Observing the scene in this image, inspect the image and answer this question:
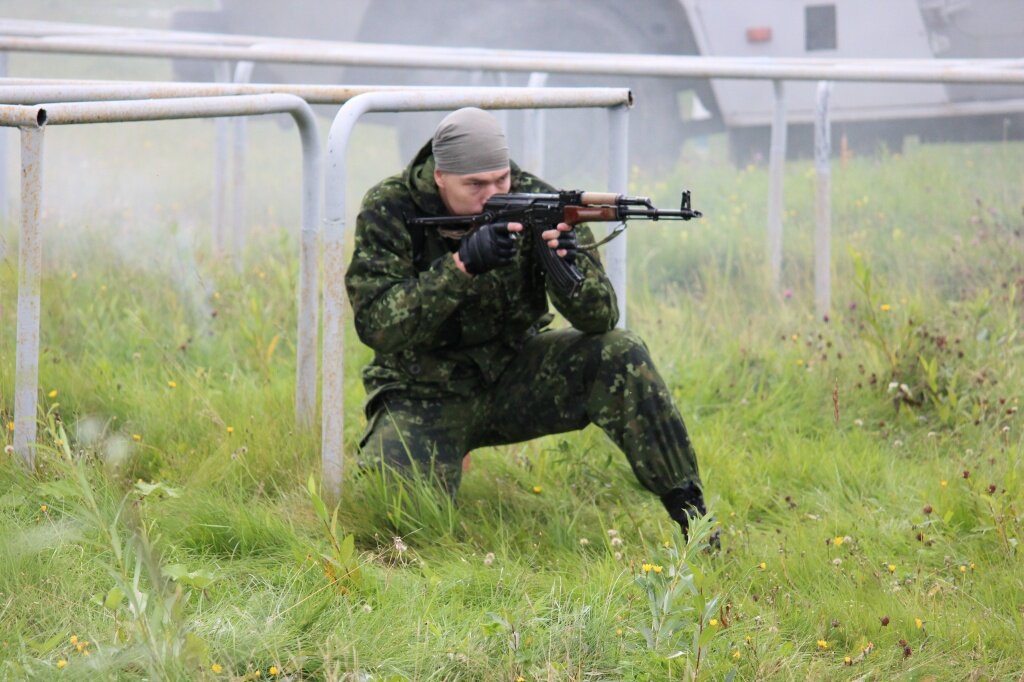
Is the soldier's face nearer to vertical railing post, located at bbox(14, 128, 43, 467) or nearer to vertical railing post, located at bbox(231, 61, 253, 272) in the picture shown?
vertical railing post, located at bbox(14, 128, 43, 467)

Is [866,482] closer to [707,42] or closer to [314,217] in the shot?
[314,217]

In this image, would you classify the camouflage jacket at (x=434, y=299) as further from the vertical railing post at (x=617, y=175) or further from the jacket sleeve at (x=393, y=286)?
the vertical railing post at (x=617, y=175)

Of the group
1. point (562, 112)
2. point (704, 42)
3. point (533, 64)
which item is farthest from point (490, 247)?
point (704, 42)

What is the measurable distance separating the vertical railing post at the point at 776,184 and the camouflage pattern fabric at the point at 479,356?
7.20 ft

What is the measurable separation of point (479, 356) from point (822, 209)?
2.38 metres

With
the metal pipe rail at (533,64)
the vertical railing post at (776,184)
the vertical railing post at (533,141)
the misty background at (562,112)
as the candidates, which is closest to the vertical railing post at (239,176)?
the misty background at (562,112)

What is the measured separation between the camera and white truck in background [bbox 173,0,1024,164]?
707 centimetres

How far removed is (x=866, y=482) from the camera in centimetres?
371

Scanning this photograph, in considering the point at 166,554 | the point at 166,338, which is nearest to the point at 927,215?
the point at 166,338

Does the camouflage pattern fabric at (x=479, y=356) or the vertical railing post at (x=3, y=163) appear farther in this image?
the vertical railing post at (x=3, y=163)

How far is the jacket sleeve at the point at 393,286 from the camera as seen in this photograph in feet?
10.5

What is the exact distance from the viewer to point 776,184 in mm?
5562

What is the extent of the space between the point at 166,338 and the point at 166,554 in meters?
1.84

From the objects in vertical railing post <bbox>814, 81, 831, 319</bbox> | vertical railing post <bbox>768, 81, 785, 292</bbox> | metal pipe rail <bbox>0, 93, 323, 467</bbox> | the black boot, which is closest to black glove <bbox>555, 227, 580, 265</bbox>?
the black boot
